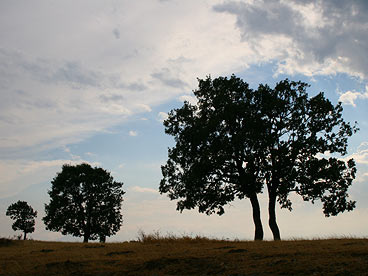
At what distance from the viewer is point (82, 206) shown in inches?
1898

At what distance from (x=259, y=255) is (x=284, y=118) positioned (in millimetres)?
20005

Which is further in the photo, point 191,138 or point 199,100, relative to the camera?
point 199,100

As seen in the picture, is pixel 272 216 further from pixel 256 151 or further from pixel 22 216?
pixel 22 216

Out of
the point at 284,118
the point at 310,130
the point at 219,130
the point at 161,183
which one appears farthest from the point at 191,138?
the point at 310,130

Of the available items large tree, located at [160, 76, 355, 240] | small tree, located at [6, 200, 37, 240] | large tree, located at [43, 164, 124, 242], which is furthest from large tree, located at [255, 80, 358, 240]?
small tree, located at [6, 200, 37, 240]

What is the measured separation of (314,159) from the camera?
27.6 metres

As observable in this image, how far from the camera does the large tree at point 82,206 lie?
154 feet

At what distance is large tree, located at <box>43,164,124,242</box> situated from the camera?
4697 cm

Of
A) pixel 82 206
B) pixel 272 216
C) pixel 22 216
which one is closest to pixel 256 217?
pixel 272 216

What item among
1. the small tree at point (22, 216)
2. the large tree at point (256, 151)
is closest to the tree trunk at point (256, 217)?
the large tree at point (256, 151)

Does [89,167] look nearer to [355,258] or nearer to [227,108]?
[227,108]

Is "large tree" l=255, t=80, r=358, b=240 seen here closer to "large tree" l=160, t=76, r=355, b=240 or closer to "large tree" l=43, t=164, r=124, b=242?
"large tree" l=160, t=76, r=355, b=240

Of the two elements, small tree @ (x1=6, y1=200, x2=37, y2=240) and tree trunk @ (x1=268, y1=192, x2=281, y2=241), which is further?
small tree @ (x1=6, y1=200, x2=37, y2=240)

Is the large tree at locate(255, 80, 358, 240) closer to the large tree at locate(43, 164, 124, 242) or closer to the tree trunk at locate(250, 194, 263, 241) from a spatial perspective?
the tree trunk at locate(250, 194, 263, 241)
